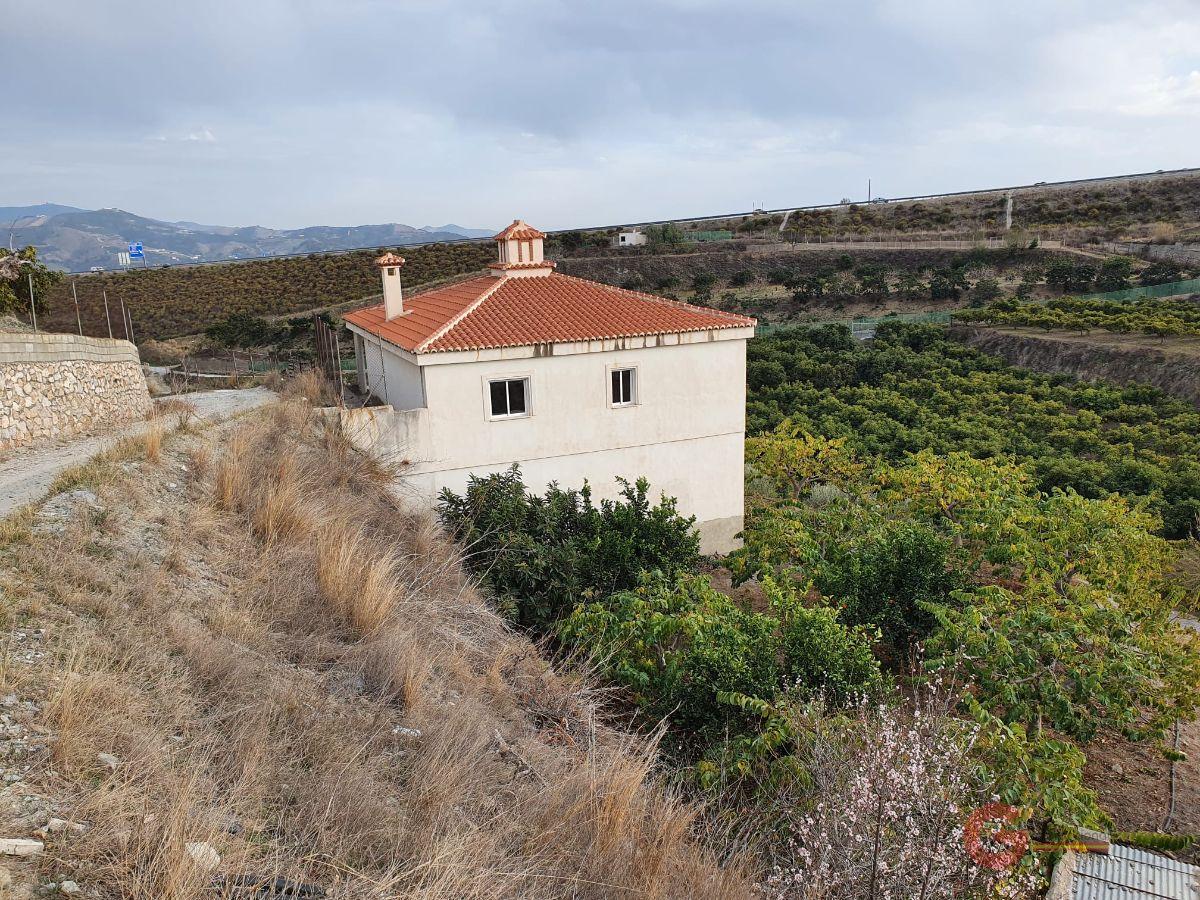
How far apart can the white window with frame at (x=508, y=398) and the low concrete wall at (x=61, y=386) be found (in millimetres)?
6108

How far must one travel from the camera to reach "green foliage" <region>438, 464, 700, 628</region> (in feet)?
33.8

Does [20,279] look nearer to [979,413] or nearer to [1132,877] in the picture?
[1132,877]

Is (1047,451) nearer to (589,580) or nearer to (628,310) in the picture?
(628,310)

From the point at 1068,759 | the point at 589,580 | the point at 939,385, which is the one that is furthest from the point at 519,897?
the point at 939,385

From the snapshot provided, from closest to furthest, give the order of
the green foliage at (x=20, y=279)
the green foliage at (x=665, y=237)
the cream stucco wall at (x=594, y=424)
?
the cream stucco wall at (x=594, y=424), the green foliage at (x=20, y=279), the green foliage at (x=665, y=237)

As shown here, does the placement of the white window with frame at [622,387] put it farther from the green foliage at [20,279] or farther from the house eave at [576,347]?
the green foliage at [20,279]

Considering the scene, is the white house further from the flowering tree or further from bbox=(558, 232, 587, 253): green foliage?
bbox=(558, 232, 587, 253): green foliage

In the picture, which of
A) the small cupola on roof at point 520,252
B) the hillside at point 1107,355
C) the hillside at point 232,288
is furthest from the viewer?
the hillside at point 232,288

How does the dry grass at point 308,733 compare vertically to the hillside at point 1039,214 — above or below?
below

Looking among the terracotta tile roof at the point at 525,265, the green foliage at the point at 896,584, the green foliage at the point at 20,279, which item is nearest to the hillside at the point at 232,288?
the green foliage at the point at 20,279

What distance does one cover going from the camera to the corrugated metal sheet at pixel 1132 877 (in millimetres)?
6160

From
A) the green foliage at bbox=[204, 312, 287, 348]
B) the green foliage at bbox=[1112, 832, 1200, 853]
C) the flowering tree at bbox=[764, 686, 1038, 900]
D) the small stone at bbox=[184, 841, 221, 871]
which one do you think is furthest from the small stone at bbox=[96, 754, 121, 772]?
the green foliage at bbox=[204, 312, 287, 348]

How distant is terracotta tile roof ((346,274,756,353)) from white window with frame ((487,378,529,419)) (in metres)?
0.78

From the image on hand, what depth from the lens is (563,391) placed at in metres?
14.4
